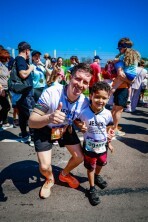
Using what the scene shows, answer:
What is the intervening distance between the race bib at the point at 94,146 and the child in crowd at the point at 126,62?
210 centimetres

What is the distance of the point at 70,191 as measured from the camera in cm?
283

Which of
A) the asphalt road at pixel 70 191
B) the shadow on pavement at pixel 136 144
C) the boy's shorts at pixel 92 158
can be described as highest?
the boy's shorts at pixel 92 158

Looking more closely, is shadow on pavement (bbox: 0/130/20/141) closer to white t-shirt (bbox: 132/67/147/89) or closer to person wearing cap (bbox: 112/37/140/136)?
person wearing cap (bbox: 112/37/140/136)

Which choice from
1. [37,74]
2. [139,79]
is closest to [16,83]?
[37,74]

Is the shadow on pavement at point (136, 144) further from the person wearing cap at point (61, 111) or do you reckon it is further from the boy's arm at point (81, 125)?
the boy's arm at point (81, 125)

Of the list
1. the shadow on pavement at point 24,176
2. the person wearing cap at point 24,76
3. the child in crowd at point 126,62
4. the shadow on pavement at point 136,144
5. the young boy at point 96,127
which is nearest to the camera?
the young boy at point 96,127

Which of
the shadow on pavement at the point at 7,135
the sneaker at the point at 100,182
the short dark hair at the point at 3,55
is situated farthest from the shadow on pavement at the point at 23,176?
the short dark hair at the point at 3,55

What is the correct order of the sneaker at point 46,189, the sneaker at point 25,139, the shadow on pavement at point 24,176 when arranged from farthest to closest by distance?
the sneaker at point 25,139, the shadow on pavement at point 24,176, the sneaker at point 46,189

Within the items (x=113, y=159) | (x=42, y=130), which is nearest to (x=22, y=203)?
(x=42, y=130)

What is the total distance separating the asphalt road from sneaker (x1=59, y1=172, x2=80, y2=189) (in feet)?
0.24

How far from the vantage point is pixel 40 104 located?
93.1 inches

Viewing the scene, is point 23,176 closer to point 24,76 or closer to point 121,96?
point 24,76

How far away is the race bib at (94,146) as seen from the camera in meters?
2.53

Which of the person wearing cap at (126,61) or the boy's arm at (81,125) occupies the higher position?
the person wearing cap at (126,61)
